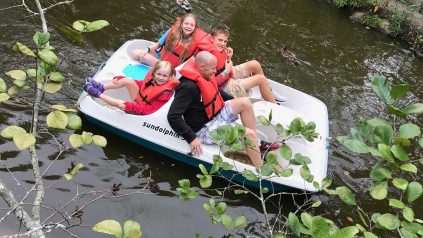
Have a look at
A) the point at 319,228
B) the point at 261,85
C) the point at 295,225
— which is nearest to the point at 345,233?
the point at 319,228

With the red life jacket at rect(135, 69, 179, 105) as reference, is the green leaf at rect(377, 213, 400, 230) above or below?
above

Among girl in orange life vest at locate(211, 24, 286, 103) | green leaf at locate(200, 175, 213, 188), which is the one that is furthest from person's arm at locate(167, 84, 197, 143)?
green leaf at locate(200, 175, 213, 188)

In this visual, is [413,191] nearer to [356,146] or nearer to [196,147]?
[356,146]

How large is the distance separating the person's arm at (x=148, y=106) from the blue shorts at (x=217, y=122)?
43cm

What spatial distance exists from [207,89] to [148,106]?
0.57 metres

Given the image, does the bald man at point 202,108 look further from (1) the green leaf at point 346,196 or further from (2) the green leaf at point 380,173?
(2) the green leaf at point 380,173

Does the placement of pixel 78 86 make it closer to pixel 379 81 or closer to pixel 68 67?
pixel 68 67

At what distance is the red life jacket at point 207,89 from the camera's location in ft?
13.3

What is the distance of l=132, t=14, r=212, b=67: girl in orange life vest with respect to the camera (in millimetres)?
5125

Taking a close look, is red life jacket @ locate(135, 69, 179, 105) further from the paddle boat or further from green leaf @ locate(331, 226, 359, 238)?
green leaf @ locate(331, 226, 359, 238)

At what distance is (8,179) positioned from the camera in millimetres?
3820

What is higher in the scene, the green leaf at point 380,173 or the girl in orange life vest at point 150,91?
the green leaf at point 380,173

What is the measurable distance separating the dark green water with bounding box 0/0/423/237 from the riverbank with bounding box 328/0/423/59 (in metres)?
0.18

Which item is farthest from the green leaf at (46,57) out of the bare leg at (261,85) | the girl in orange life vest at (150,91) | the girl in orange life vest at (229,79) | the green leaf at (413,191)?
the bare leg at (261,85)
